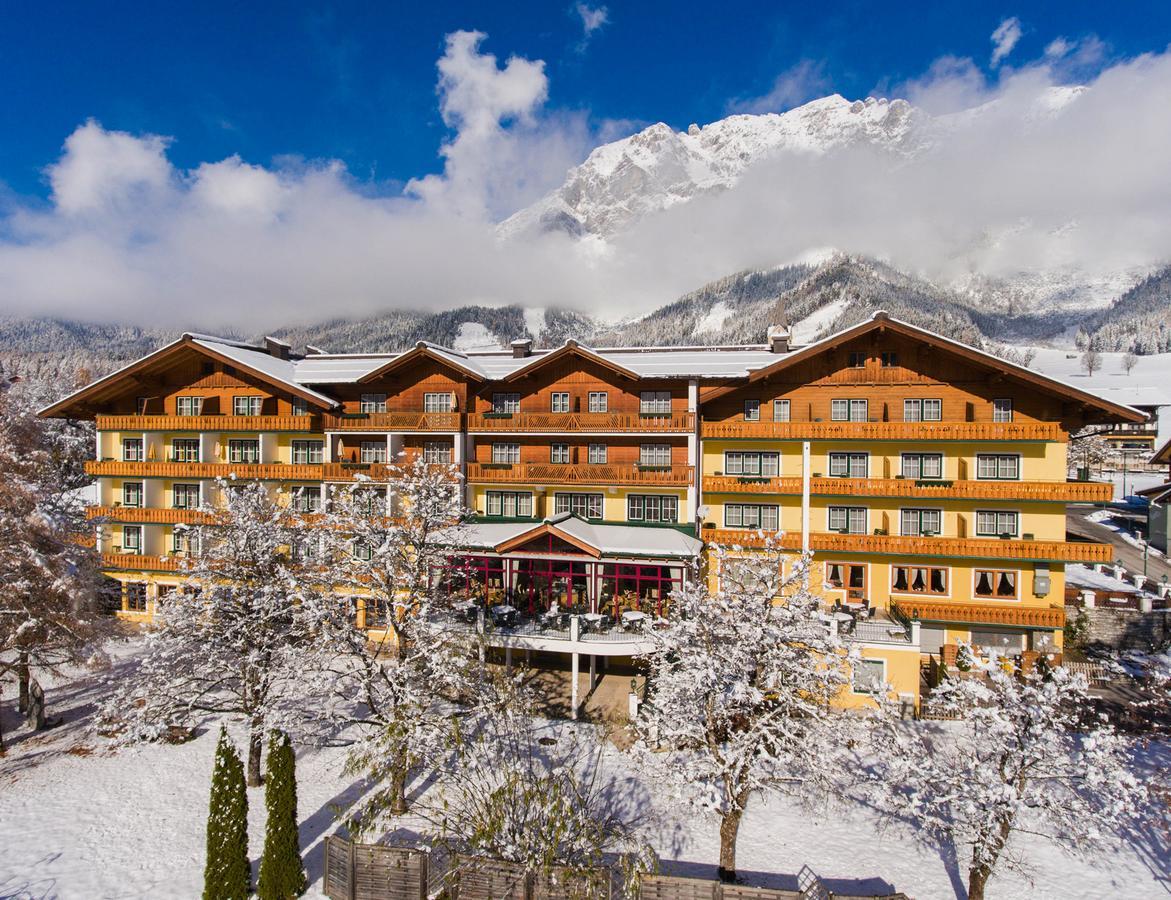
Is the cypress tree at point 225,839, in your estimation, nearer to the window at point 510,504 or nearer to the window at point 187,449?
the window at point 510,504

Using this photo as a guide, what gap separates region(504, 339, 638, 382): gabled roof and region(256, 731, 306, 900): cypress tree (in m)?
20.3

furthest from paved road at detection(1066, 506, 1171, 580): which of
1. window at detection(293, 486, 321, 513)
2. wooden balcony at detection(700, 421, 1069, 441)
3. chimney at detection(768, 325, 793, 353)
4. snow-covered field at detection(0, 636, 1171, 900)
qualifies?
window at detection(293, 486, 321, 513)

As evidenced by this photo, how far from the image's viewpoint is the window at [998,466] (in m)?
28.8

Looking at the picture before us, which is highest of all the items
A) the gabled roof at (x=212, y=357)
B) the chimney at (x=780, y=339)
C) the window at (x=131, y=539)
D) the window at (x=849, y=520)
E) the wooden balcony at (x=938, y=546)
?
the chimney at (x=780, y=339)

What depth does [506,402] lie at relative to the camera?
1334 inches

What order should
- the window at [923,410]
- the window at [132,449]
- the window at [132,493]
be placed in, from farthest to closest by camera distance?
the window at [132,449], the window at [132,493], the window at [923,410]

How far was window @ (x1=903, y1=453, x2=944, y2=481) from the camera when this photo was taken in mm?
29625

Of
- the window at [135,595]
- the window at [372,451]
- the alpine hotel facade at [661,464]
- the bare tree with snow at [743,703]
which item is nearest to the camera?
the bare tree with snow at [743,703]

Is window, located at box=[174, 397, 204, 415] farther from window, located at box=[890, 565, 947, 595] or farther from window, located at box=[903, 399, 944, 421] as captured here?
window, located at box=[890, 565, 947, 595]

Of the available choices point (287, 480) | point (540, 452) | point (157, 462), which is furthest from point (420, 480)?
point (157, 462)

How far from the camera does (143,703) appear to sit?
2316 cm

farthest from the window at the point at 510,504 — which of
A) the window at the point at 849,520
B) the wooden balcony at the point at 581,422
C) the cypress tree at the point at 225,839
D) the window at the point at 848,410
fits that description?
the cypress tree at the point at 225,839

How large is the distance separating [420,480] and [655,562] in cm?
1077

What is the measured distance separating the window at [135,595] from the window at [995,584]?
1606 inches
